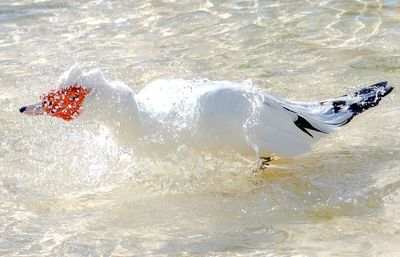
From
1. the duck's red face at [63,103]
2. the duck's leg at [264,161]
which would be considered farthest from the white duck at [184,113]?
the duck's leg at [264,161]

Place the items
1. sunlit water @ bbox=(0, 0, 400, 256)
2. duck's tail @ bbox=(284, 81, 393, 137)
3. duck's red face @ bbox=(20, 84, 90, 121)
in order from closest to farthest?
sunlit water @ bbox=(0, 0, 400, 256), duck's red face @ bbox=(20, 84, 90, 121), duck's tail @ bbox=(284, 81, 393, 137)

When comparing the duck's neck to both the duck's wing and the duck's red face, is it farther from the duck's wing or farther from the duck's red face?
the duck's wing

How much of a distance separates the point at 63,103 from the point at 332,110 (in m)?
1.59

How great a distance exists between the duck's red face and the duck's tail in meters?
1.17

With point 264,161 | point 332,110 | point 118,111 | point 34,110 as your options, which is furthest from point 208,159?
point 34,110

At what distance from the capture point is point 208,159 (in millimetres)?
4637

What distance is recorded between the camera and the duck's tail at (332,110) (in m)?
4.68

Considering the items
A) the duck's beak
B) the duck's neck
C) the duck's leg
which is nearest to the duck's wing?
the duck's leg

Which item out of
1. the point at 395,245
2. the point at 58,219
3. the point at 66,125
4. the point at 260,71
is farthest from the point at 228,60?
the point at 395,245

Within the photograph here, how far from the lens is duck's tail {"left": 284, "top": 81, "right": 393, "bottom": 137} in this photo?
4.68 m

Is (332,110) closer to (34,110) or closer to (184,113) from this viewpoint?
(184,113)

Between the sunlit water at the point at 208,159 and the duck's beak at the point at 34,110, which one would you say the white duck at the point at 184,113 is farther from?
the sunlit water at the point at 208,159

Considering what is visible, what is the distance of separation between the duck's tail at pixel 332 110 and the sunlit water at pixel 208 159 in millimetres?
256

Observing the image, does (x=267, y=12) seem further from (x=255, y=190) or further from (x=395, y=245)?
(x=395, y=245)
